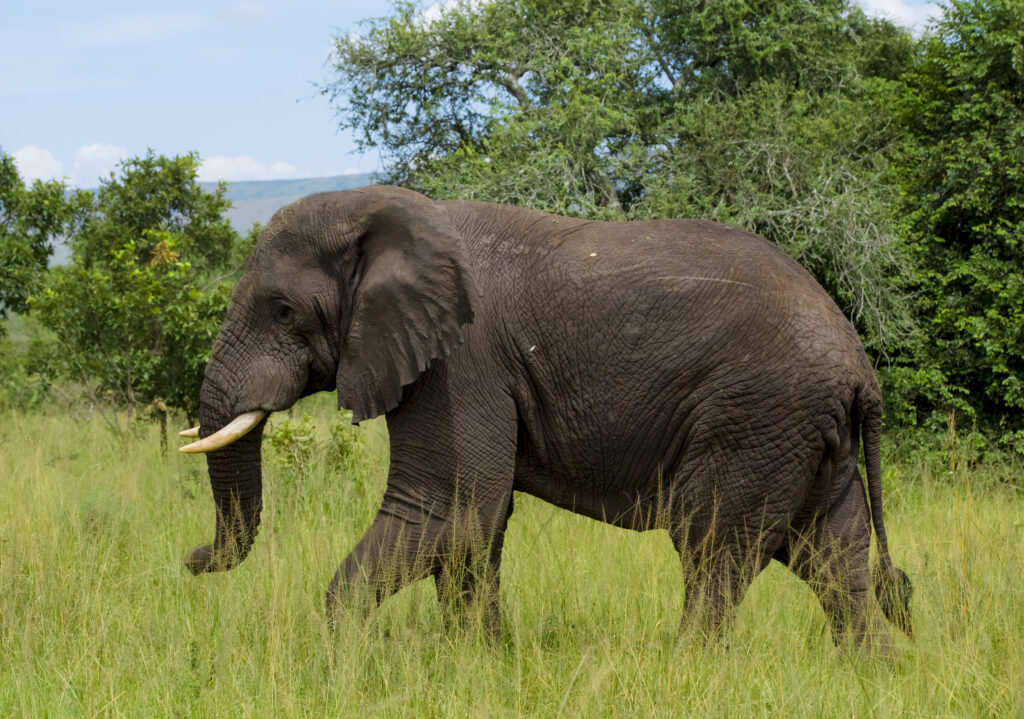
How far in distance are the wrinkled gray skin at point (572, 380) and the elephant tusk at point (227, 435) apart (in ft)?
0.27

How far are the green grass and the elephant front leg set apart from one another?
15cm

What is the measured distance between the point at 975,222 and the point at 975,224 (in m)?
0.06

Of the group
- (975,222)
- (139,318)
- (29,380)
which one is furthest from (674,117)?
(29,380)

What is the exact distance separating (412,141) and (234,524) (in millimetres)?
12342

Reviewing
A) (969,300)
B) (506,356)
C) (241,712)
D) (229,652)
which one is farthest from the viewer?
(969,300)

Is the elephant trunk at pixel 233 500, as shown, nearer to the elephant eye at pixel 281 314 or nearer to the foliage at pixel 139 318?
the elephant eye at pixel 281 314

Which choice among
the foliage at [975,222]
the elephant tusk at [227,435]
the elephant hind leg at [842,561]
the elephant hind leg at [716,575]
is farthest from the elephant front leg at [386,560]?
the foliage at [975,222]

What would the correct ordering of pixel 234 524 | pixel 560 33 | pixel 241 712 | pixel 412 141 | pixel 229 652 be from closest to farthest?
pixel 241 712
pixel 229 652
pixel 234 524
pixel 560 33
pixel 412 141

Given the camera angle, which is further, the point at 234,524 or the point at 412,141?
the point at 412,141

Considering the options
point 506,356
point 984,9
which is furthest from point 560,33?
point 506,356

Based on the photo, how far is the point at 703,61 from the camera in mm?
14492

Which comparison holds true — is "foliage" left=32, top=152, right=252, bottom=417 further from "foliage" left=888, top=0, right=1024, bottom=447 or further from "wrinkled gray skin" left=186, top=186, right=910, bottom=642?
"foliage" left=888, top=0, right=1024, bottom=447

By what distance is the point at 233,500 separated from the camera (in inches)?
182

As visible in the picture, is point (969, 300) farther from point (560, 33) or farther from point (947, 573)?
point (560, 33)
